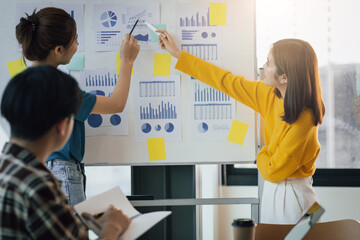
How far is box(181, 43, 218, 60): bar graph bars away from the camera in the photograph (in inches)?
90.9

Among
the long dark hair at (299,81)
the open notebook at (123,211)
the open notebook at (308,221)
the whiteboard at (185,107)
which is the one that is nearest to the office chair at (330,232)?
the open notebook at (308,221)

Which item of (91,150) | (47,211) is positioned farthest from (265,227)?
(91,150)

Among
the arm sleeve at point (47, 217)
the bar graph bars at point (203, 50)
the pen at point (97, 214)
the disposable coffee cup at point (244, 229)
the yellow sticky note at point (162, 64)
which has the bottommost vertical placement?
the disposable coffee cup at point (244, 229)

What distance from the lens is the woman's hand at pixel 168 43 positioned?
2.27m

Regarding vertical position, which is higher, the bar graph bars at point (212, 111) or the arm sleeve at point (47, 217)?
the bar graph bars at point (212, 111)

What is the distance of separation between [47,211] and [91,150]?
1.35 metres

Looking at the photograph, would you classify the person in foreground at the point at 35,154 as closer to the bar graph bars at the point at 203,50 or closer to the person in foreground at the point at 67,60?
the person in foreground at the point at 67,60

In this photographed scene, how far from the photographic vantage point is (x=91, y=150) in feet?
7.61

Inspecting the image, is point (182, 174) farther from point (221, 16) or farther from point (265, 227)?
point (265, 227)

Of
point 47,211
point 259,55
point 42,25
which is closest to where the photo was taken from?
point 47,211

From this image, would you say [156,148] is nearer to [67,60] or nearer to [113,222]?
[67,60]

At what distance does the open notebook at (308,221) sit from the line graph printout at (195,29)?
1.27 meters

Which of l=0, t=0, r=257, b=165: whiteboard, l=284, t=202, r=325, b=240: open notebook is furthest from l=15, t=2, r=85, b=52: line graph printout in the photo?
l=284, t=202, r=325, b=240: open notebook

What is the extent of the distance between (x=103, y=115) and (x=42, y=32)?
610mm
